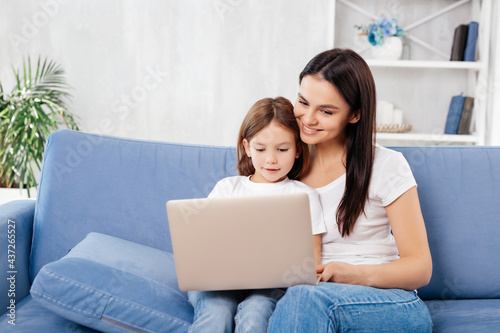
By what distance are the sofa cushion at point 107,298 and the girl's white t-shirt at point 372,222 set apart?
426mm

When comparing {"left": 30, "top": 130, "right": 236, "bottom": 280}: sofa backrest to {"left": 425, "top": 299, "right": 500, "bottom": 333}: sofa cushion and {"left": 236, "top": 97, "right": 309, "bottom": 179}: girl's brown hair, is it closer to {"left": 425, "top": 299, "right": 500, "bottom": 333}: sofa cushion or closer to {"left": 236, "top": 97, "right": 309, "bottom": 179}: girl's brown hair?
{"left": 236, "top": 97, "right": 309, "bottom": 179}: girl's brown hair

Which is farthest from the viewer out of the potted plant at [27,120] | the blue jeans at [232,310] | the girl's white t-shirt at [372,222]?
the potted plant at [27,120]

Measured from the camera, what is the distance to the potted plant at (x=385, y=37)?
3137 mm

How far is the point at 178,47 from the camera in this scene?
3379 millimetres

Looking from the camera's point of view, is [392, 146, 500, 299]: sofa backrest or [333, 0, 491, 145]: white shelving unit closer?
[392, 146, 500, 299]: sofa backrest

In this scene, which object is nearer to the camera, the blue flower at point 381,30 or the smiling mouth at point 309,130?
the smiling mouth at point 309,130

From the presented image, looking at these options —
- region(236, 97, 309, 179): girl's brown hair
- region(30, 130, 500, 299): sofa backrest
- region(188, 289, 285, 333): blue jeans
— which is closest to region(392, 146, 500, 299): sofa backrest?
region(30, 130, 500, 299): sofa backrest

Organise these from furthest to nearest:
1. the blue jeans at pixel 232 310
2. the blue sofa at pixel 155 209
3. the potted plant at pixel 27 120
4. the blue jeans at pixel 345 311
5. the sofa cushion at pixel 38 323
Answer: the potted plant at pixel 27 120, the blue sofa at pixel 155 209, the sofa cushion at pixel 38 323, the blue jeans at pixel 232 310, the blue jeans at pixel 345 311

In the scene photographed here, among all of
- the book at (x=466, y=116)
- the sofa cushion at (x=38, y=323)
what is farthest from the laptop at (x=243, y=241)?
the book at (x=466, y=116)

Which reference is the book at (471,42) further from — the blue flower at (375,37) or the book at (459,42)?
the blue flower at (375,37)

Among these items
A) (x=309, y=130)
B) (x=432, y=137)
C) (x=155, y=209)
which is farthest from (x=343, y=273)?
(x=432, y=137)

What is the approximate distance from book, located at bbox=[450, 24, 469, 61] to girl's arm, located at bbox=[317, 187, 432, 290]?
7.00 feet

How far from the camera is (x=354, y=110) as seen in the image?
144 centimetres

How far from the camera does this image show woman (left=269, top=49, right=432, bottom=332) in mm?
1286
